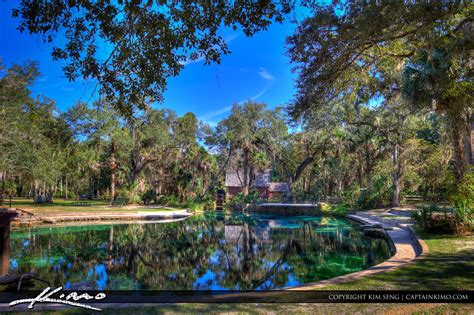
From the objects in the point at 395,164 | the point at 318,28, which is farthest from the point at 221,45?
the point at 395,164

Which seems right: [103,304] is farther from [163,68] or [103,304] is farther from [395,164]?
[395,164]

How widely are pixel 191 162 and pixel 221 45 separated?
100 feet

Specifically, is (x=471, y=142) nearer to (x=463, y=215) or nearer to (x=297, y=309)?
(x=463, y=215)

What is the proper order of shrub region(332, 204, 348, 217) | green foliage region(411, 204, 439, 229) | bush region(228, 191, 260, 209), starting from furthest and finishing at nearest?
1. bush region(228, 191, 260, 209)
2. shrub region(332, 204, 348, 217)
3. green foliage region(411, 204, 439, 229)

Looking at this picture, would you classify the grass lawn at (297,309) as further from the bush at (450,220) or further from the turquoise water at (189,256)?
the bush at (450,220)

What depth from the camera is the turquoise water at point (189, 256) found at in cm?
779

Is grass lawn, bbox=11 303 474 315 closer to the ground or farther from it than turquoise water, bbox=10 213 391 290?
farther from it

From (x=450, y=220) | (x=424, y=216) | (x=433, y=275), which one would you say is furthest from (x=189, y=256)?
(x=450, y=220)

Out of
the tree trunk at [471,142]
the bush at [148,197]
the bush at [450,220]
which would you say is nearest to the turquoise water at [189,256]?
the bush at [450,220]

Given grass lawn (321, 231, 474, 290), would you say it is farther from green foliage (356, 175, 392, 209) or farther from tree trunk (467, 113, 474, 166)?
green foliage (356, 175, 392, 209)

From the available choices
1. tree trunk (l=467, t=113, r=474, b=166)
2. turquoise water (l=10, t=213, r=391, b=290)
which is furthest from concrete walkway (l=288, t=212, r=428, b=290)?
tree trunk (l=467, t=113, r=474, b=166)

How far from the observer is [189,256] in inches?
426

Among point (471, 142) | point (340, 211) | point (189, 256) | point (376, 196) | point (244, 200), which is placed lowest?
point (189, 256)

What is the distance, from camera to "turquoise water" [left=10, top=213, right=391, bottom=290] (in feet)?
25.6
